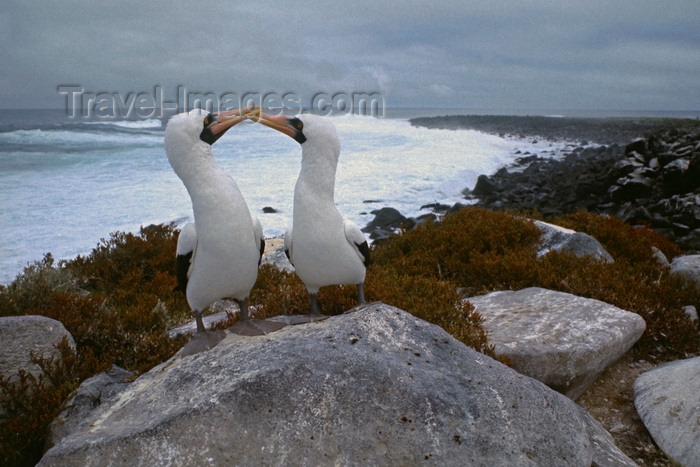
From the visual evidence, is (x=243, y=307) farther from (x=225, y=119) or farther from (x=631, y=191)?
(x=631, y=191)

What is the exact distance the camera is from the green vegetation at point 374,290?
4023mm

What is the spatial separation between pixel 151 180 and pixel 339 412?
19.6m

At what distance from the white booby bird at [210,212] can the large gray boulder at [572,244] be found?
15.5 feet

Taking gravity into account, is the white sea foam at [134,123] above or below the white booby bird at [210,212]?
above

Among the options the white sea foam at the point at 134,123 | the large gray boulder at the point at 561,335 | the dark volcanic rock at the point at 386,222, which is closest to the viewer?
the large gray boulder at the point at 561,335

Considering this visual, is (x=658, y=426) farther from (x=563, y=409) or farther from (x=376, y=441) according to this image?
(x=376, y=441)

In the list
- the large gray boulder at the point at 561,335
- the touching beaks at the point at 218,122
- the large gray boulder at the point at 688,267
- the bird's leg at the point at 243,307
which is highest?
the touching beaks at the point at 218,122

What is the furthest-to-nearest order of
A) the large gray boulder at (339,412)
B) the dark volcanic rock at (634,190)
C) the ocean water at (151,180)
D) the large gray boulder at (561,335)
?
the ocean water at (151,180) → the dark volcanic rock at (634,190) → the large gray boulder at (561,335) → the large gray boulder at (339,412)

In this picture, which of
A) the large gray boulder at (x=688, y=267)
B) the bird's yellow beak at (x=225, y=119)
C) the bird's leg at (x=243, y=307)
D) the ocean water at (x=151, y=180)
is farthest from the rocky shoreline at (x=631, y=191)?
the bird's yellow beak at (x=225, y=119)

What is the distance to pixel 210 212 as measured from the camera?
3379 mm

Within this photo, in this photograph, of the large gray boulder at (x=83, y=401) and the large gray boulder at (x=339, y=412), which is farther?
the large gray boulder at (x=83, y=401)

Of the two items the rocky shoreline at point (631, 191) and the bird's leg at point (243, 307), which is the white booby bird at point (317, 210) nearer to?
the bird's leg at point (243, 307)

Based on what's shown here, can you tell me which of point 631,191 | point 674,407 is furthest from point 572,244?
point 631,191

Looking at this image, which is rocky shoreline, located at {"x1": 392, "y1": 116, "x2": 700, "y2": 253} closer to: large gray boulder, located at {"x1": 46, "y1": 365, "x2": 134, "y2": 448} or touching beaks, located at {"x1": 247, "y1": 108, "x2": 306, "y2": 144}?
touching beaks, located at {"x1": 247, "y1": 108, "x2": 306, "y2": 144}
